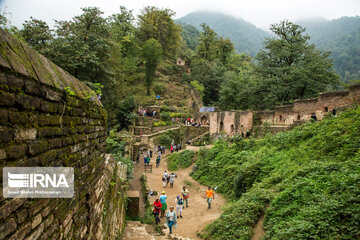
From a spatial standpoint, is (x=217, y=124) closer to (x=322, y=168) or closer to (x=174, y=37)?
(x=322, y=168)

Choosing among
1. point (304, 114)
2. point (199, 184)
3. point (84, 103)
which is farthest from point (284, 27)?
point (84, 103)

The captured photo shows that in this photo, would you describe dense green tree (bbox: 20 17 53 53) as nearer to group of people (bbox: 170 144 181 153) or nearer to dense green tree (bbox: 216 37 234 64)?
group of people (bbox: 170 144 181 153)

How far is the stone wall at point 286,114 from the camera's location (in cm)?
1587

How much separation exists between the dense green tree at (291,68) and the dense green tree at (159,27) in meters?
28.3

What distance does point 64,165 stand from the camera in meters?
2.54

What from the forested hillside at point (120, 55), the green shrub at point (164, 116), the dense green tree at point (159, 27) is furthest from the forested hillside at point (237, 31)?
the green shrub at point (164, 116)

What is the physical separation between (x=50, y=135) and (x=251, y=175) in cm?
1015

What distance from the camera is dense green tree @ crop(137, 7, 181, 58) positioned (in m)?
46.7

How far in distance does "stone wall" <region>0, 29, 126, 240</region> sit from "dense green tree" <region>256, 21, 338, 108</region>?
24.6m

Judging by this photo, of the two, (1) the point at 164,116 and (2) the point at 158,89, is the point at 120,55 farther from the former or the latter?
(1) the point at 164,116

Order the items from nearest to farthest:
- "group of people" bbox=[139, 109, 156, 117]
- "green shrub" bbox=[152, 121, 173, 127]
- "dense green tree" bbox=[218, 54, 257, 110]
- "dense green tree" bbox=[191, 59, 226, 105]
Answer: "green shrub" bbox=[152, 121, 173, 127] → "dense green tree" bbox=[218, 54, 257, 110] → "group of people" bbox=[139, 109, 156, 117] → "dense green tree" bbox=[191, 59, 226, 105]

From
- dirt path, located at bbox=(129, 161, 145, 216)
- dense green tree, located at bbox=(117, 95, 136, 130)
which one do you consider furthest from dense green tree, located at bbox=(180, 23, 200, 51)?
dirt path, located at bbox=(129, 161, 145, 216)

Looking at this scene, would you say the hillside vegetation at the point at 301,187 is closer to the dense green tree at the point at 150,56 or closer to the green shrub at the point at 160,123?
the green shrub at the point at 160,123

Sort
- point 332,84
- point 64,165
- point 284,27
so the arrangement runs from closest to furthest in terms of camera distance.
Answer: point 64,165, point 332,84, point 284,27
